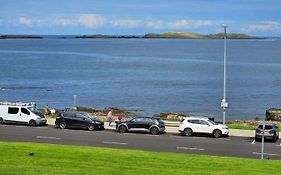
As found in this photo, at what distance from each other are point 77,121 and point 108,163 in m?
20.6

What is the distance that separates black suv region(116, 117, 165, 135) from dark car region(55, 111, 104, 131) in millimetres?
1776

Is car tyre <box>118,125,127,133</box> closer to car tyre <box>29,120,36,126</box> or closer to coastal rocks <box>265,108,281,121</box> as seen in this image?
car tyre <box>29,120,36,126</box>

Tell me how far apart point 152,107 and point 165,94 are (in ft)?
48.8

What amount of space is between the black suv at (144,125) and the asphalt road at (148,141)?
59cm

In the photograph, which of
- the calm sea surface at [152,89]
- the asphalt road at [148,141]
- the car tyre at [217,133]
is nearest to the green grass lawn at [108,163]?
the asphalt road at [148,141]

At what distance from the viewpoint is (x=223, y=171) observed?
1783 centimetres

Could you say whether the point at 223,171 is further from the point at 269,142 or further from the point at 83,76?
the point at 83,76

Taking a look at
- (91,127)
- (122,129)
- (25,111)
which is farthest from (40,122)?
(122,129)

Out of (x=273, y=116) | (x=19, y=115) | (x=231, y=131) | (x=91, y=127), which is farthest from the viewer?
(x=273, y=116)

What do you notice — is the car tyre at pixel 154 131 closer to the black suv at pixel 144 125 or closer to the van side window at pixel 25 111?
the black suv at pixel 144 125

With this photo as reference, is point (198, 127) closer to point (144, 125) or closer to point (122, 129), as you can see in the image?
point (144, 125)

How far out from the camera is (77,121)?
38875 mm

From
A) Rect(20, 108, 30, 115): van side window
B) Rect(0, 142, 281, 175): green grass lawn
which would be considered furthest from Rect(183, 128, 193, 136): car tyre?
Rect(0, 142, 281, 175): green grass lawn

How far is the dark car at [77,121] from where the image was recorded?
38.3 metres
